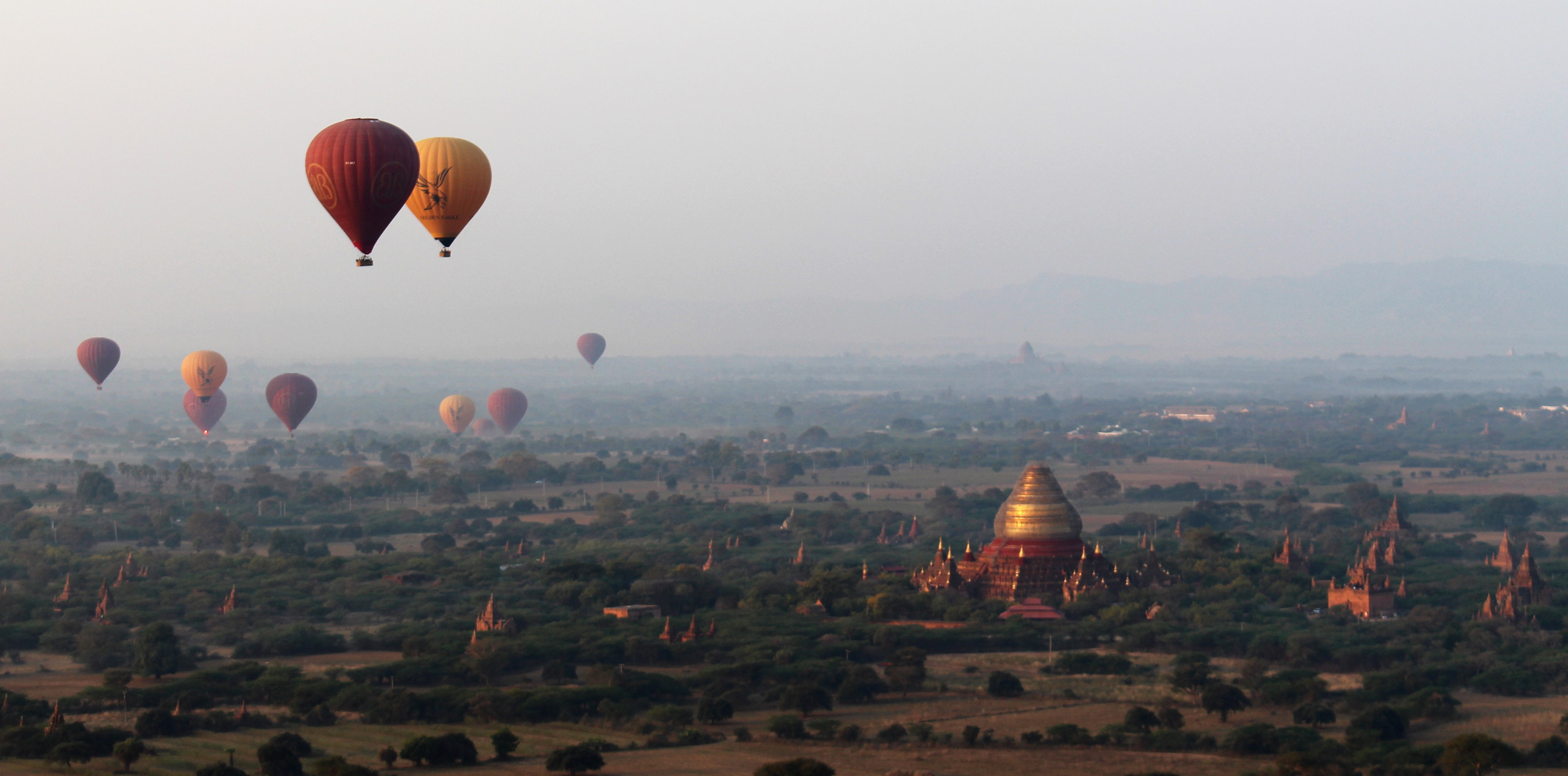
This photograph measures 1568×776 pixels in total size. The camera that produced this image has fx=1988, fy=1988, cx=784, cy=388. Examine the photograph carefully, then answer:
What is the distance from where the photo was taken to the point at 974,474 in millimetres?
157750

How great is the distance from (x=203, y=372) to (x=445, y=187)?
73.5 metres

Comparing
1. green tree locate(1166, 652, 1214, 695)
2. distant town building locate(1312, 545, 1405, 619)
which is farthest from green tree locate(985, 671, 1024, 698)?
distant town building locate(1312, 545, 1405, 619)

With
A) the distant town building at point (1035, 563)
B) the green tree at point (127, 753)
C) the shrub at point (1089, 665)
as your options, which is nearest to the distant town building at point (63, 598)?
the green tree at point (127, 753)

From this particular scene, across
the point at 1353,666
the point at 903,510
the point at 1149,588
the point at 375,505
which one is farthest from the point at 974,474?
the point at 1353,666

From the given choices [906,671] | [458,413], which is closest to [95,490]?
[458,413]

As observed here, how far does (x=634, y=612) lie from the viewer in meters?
68.0

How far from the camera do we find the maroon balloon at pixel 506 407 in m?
183

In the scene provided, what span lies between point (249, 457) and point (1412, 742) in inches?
6251

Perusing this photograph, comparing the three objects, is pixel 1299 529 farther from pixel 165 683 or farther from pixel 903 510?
pixel 165 683

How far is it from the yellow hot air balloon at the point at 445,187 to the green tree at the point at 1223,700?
26.3 metres

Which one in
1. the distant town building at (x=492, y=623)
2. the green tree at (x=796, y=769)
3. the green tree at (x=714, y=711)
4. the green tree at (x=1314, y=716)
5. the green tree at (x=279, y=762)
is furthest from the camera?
the distant town building at (x=492, y=623)

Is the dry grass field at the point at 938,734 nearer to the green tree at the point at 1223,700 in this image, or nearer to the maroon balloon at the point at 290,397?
the green tree at the point at 1223,700

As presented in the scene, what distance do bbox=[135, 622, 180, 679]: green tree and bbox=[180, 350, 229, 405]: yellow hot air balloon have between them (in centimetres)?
7175

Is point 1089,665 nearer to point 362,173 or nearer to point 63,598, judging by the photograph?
point 362,173
